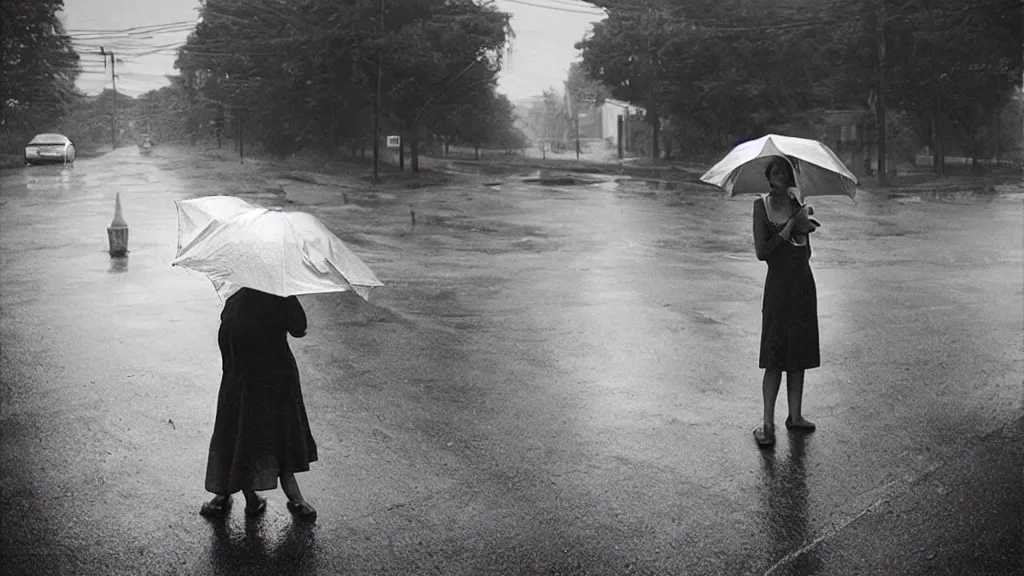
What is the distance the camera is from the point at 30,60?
3272 cm

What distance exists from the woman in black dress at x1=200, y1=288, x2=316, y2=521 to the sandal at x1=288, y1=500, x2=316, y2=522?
190mm

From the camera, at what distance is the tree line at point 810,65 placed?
116 ft

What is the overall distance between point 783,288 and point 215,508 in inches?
142

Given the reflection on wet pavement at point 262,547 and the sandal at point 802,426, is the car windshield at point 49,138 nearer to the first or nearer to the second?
the reflection on wet pavement at point 262,547

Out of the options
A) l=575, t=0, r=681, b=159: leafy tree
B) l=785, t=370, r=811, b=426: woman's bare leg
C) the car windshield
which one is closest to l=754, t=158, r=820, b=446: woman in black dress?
l=785, t=370, r=811, b=426: woman's bare leg

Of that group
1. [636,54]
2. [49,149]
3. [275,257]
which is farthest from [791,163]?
[636,54]

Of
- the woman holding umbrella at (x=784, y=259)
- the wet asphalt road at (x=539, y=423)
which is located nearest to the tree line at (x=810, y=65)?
the wet asphalt road at (x=539, y=423)

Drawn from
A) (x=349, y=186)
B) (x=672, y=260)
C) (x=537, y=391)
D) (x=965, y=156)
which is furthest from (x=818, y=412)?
(x=965, y=156)

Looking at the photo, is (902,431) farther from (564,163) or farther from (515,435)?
(564,163)

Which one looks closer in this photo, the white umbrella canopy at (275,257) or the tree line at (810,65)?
the white umbrella canopy at (275,257)

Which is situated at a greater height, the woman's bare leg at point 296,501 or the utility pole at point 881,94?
the utility pole at point 881,94

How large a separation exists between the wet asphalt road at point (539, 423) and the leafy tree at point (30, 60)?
20569 mm

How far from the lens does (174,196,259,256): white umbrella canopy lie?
4.57 meters

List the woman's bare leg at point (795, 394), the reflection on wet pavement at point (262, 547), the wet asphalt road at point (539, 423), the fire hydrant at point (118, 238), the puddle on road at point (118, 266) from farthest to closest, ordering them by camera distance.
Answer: the fire hydrant at point (118, 238), the puddle on road at point (118, 266), the woman's bare leg at point (795, 394), the wet asphalt road at point (539, 423), the reflection on wet pavement at point (262, 547)
